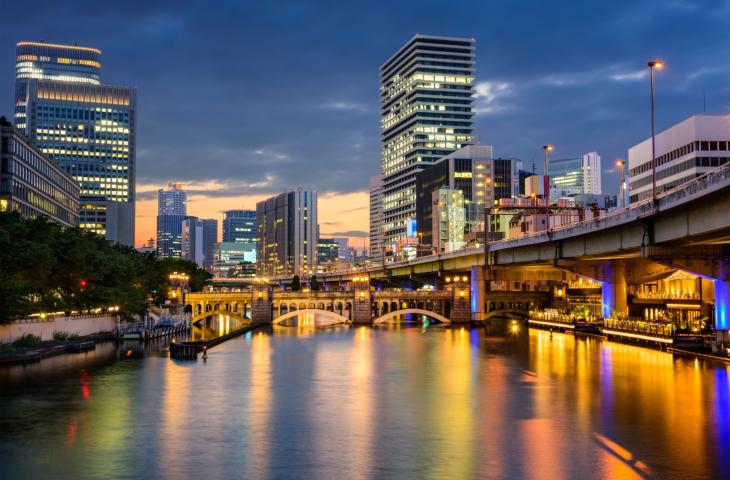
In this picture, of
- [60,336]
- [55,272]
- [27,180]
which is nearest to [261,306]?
[27,180]

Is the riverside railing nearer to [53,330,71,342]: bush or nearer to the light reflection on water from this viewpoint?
the light reflection on water

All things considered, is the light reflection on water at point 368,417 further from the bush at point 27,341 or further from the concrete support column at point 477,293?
the concrete support column at point 477,293

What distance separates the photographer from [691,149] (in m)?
153

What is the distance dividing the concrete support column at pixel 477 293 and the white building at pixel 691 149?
4242 cm

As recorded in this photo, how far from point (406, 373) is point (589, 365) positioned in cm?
1814

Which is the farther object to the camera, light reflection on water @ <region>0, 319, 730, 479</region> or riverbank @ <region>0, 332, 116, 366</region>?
riverbank @ <region>0, 332, 116, 366</region>

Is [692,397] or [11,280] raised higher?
[11,280]

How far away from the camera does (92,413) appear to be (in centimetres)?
4800

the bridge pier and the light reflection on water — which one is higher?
the bridge pier

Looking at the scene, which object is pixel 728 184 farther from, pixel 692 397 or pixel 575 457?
pixel 575 457

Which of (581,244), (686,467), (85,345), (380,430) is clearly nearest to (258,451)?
(380,430)

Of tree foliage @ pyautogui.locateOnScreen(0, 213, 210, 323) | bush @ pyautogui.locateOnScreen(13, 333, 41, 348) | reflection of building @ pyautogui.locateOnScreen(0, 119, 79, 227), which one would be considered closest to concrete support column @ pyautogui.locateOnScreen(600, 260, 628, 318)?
tree foliage @ pyautogui.locateOnScreen(0, 213, 210, 323)

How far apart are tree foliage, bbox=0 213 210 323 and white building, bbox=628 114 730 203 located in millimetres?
105965

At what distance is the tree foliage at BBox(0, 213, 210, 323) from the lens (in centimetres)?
7825
